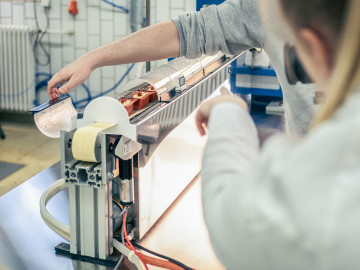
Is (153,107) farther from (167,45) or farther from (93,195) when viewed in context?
(93,195)

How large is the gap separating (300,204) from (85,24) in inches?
152

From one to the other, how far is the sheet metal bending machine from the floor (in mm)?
2243

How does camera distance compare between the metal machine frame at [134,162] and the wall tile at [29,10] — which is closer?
the metal machine frame at [134,162]

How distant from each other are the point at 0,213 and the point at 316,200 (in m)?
1.06

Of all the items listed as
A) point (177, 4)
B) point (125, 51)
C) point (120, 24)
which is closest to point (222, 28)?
point (125, 51)

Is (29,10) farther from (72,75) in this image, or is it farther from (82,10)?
(72,75)

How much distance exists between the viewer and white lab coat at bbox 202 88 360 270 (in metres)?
0.44

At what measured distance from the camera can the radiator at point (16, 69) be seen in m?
4.23

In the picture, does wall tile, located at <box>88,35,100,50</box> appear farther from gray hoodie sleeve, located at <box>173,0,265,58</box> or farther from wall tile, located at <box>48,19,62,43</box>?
gray hoodie sleeve, located at <box>173,0,265,58</box>

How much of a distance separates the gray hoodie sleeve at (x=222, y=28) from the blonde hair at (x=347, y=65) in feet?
2.15

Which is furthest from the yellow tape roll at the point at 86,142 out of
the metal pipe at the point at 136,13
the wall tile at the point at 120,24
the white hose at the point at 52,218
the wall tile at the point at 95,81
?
the wall tile at the point at 95,81

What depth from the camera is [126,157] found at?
1.06 metres

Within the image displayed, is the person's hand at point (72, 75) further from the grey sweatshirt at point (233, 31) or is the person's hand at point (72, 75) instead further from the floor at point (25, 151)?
the floor at point (25, 151)

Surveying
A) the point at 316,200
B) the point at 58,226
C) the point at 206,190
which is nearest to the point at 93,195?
the point at 58,226
